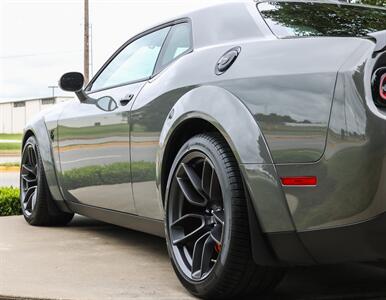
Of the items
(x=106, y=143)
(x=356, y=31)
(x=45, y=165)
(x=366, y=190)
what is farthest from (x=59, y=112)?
(x=366, y=190)

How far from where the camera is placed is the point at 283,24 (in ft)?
10.2

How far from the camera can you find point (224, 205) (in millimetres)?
2850

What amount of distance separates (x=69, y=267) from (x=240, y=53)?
5.57 ft

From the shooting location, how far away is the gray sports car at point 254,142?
2.44 metres

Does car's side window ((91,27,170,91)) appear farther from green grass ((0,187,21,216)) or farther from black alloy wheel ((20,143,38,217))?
green grass ((0,187,21,216))

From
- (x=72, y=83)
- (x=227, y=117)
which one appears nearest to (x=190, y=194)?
(x=227, y=117)

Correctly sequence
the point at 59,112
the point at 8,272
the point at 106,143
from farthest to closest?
the point at 59,112
the point at 106,143
the point at 8,272

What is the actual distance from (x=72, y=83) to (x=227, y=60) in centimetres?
221

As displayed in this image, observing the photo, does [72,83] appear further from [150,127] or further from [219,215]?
[219,215]

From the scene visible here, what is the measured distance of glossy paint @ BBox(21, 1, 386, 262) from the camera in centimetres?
241

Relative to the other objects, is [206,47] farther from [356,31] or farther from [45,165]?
[45,165]

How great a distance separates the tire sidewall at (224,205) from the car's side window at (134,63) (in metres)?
1.01

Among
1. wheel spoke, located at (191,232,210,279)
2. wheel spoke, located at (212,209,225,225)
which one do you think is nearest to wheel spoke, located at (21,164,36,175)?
wheel spoke, located at (191,232,210,279)

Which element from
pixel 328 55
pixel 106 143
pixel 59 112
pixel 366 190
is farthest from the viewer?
pixel 59 112
